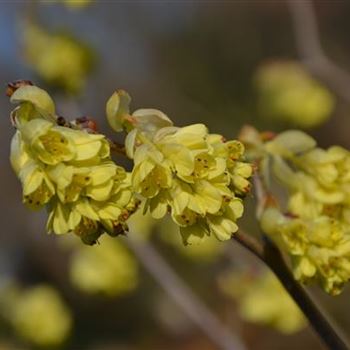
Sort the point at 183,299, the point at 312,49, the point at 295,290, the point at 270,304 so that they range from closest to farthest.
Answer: the point at 295,290 → the point at 270,304 → the point at 183,299 → the point at 312,49

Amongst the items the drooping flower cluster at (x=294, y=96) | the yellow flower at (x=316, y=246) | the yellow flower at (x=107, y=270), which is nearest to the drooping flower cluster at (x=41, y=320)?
the yellow flower at (x=107, y=270)

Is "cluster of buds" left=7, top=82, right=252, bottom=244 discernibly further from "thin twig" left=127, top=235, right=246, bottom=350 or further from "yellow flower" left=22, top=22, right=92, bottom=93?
"yellow flower" left=22, top=22, right=92, bottom=93

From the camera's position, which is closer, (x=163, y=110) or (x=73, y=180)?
(x=73, y=180)

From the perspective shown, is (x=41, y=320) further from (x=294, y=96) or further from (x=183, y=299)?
(x=294, y=96)

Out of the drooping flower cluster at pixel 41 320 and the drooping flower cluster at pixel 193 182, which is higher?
the drooping flower cluster at pixel 193 182

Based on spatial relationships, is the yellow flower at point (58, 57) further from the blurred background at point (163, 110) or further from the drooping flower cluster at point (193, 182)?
the drooping flower cluster at point (193, 182)

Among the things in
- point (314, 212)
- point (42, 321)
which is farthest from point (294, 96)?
point (314, 212)
